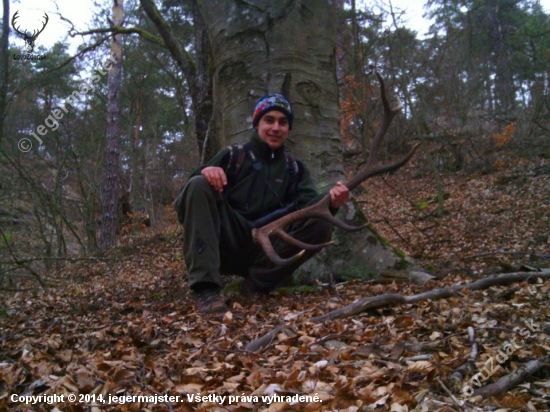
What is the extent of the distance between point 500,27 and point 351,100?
9.65 meters

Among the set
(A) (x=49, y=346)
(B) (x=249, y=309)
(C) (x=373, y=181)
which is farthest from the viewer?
(C) (x=373, y=181)

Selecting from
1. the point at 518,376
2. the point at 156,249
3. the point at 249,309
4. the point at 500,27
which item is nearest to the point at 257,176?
the point at 249,309

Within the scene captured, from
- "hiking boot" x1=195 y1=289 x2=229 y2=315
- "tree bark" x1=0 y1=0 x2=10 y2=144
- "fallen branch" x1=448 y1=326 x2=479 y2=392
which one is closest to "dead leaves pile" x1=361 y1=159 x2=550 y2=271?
"hiking boot" x1=195 y1=289 x2=229 y2=315

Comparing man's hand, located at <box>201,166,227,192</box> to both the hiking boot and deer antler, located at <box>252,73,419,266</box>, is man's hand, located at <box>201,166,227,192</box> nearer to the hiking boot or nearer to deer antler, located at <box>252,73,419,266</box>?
deer antler, located at <box>252,73,419,266</box>

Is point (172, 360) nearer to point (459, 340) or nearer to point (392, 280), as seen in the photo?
point (459, 340)

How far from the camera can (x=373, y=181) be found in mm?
16297

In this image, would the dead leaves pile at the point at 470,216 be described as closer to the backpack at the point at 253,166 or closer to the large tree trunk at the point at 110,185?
the backpack at the point at 253,166

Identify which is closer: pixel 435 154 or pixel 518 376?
pixel 518 376

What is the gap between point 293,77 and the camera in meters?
4.29

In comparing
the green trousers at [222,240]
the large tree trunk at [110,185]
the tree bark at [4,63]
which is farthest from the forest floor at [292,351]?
the large tree trunk at [110,185]

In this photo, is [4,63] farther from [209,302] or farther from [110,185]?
[209,302]

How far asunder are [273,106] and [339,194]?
2.93 ft

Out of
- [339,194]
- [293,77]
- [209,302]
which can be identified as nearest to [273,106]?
[293,77]

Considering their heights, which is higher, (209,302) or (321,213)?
(321,213)
